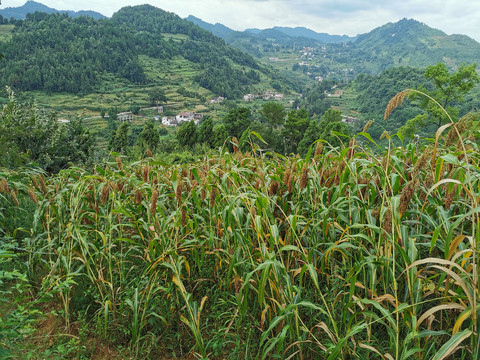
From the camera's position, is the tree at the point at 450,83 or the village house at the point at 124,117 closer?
the tree at the point at 450,83

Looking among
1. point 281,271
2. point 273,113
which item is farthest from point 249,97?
point 281,271

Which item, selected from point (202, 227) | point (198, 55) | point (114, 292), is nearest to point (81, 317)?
point (114, 292)

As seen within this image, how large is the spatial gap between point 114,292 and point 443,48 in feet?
808

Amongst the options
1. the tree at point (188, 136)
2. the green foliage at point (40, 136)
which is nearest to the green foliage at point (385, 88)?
the tree at point (188, 136)

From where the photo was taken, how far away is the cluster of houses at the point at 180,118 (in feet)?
237

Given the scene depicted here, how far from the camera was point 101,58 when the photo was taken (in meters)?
104

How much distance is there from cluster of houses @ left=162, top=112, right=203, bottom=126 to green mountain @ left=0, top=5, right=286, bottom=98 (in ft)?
109

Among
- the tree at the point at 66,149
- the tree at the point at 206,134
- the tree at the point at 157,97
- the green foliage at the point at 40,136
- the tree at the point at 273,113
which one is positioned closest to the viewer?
the green foliage at the point at 40,136

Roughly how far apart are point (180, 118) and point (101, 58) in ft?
184

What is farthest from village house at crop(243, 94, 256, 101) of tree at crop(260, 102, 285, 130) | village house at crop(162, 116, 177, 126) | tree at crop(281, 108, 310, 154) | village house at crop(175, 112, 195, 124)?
tree at crop(281, 108, 310, 154)

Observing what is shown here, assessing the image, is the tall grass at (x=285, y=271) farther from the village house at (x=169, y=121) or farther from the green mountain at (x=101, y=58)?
the green mountain at (x=101, y=58)

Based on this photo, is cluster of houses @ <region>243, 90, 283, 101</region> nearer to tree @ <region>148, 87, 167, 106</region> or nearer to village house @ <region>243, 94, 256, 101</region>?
village house @ <region>243, 94, 256, 101</region>

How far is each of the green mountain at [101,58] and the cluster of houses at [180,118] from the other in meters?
33.2

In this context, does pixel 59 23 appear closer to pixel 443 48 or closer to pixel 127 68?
pixel 127 68
